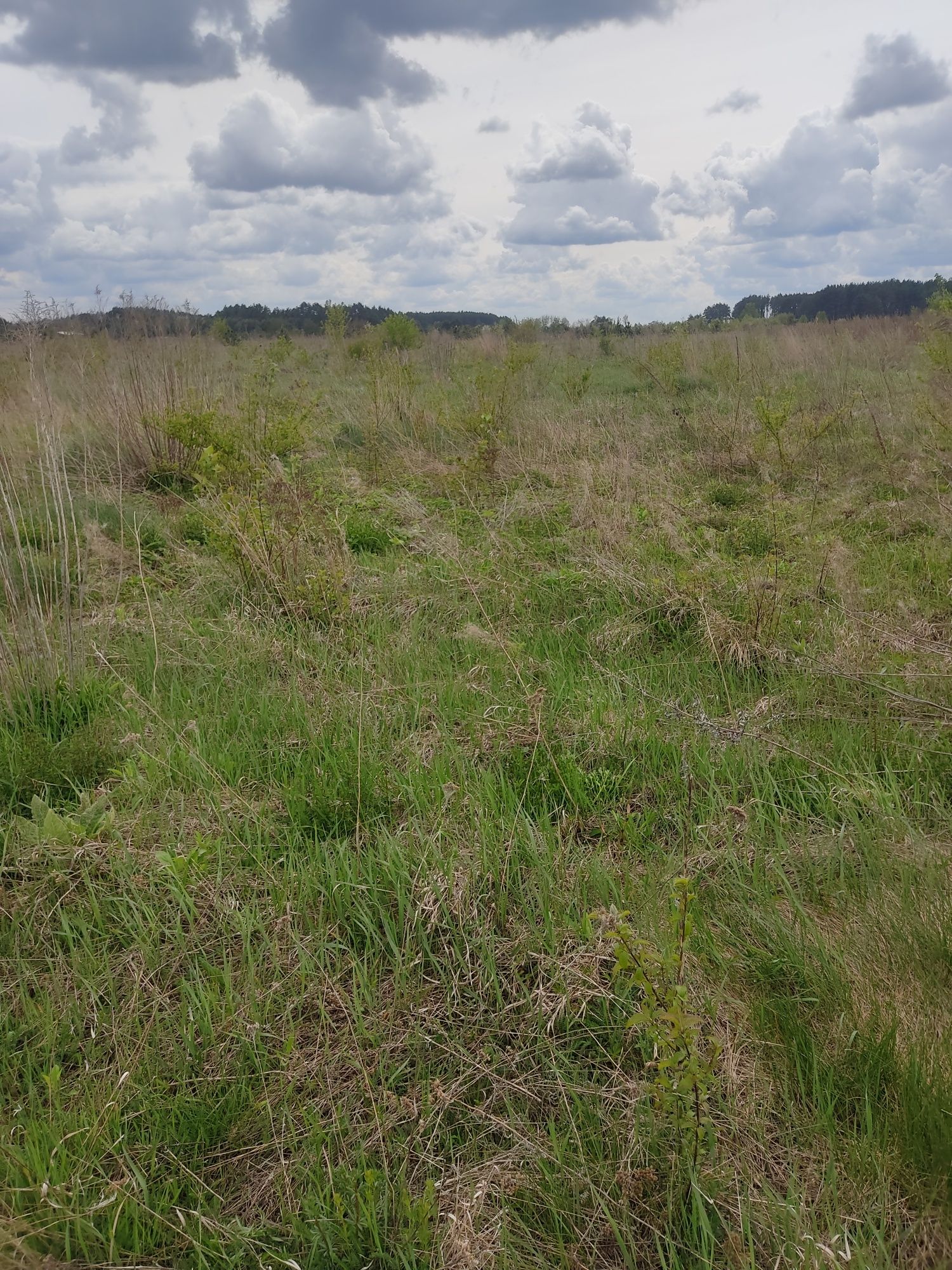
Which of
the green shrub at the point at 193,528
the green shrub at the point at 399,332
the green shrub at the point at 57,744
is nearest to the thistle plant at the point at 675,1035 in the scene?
the green shrub at the point at 57,744

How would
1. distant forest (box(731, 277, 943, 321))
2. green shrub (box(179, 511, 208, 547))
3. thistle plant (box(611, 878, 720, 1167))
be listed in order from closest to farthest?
1. thistle plant (box(611, 878, 720, 1167))
2. green shrub (box(179, 511, 208, 547))
3. distant forest (box(731, 277, 943, 321))

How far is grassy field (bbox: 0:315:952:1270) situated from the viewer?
1.50 metres

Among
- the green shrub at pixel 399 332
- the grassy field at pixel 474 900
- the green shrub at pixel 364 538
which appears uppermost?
the green shrub at pixel 399 332

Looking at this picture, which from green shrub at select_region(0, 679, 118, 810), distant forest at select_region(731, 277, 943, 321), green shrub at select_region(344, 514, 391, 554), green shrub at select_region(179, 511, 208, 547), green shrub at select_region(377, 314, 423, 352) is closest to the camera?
green shrub at select_region(0, 679, 118, 810)

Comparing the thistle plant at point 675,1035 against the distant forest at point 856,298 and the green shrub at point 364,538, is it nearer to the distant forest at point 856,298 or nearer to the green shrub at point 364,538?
the green shrub at point 364,538

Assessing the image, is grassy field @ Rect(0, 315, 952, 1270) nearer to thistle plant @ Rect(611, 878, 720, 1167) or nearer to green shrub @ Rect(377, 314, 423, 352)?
thistle plant @ Rect(611, 878, 720, 1167)

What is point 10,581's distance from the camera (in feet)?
10.5

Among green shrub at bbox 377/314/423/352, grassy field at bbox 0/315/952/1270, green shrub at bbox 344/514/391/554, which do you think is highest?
green shrub at bbox 377/314/423/352

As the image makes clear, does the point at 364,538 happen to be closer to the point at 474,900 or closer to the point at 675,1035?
the point at 474,900

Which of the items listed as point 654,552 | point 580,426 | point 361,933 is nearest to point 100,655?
point 361,933

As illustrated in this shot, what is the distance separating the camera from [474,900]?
2225 millimetres

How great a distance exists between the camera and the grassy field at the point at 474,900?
1.50m

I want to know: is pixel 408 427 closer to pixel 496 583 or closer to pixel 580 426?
pixel 580 426

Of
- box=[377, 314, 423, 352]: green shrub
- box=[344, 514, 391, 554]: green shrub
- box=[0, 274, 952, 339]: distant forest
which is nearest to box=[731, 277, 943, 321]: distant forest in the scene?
box=[0, 274, 952, 339]: distant forest
